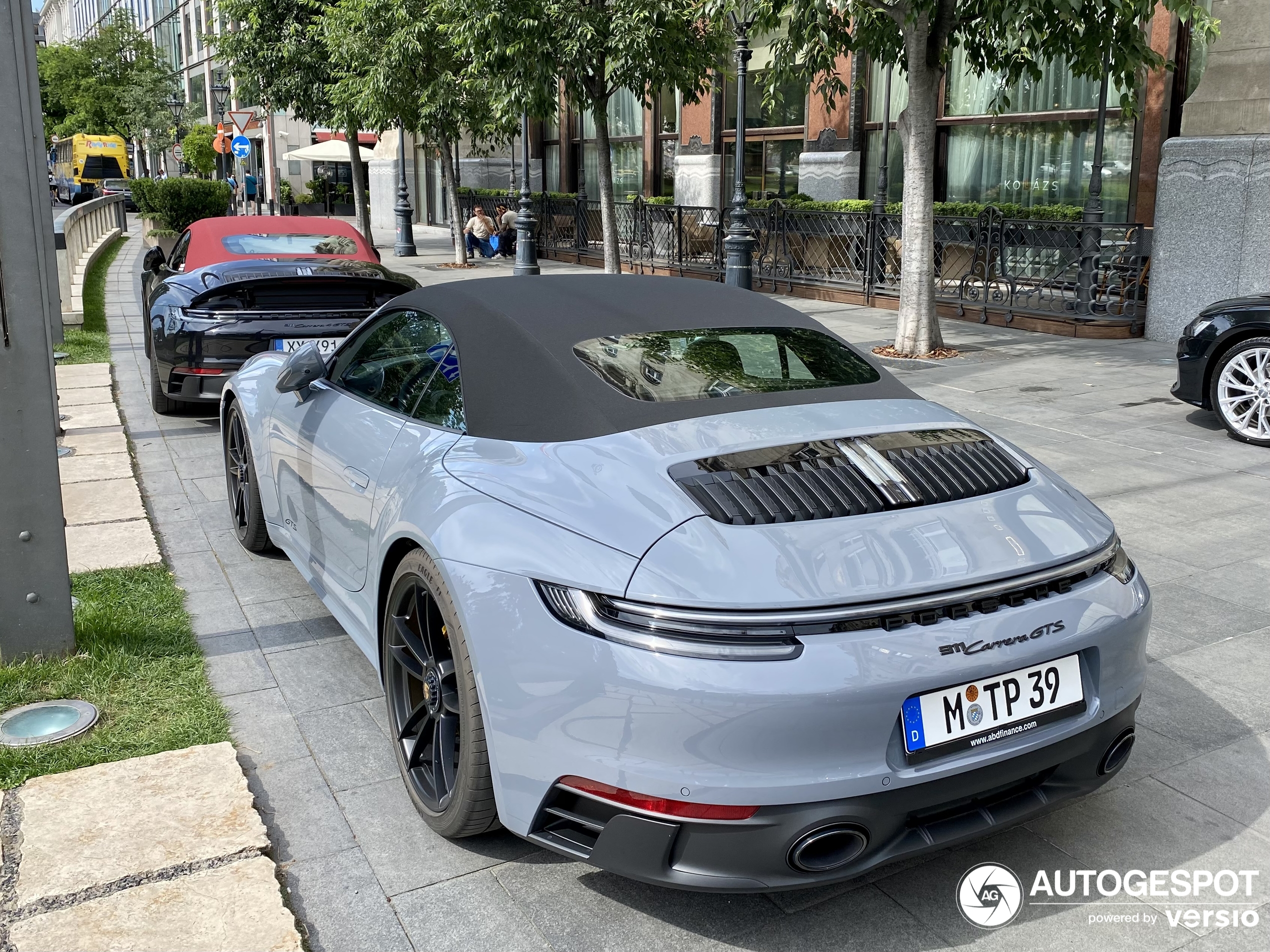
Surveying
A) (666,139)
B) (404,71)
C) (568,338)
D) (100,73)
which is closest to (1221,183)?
(568,338)

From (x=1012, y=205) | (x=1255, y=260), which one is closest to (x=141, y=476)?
(x=1255, y=260)

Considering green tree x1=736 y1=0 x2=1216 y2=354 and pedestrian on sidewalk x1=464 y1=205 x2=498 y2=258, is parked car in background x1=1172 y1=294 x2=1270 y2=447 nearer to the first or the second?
green tree x1=736 y1=0 x2=1216 y2=354

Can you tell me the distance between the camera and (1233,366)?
324 inches

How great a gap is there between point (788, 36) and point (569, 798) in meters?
11.2

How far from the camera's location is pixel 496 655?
2.77 meters

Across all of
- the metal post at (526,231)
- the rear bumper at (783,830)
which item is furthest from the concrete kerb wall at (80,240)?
the rear bumper at (783,830)

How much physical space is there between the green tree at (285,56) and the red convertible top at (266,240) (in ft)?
49.9

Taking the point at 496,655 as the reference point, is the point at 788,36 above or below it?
above

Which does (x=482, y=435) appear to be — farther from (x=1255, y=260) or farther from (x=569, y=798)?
(x=1255, y=260)

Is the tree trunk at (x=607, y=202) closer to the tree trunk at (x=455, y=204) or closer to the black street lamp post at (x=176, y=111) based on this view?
the tree trunk at (x=455, y=204)

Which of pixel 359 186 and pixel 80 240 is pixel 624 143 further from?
pixel 80 240

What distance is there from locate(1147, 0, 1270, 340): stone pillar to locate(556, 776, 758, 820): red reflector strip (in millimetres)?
11460

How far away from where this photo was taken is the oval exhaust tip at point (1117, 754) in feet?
9.44

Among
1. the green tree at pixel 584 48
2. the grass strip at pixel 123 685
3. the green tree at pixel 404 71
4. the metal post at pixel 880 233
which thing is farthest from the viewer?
the green tree at pixel 404 71
